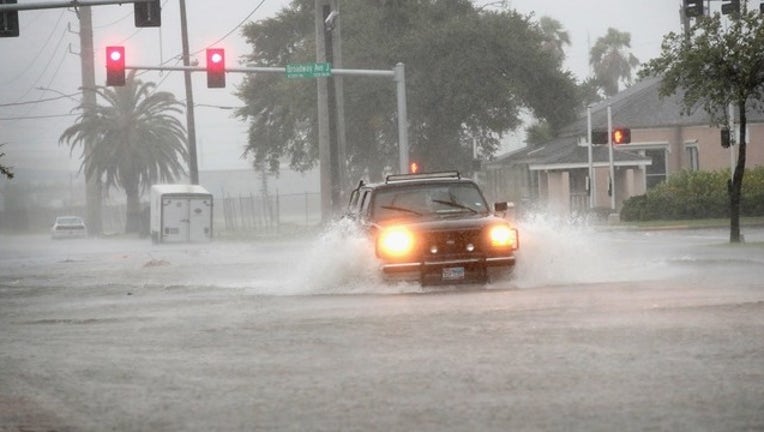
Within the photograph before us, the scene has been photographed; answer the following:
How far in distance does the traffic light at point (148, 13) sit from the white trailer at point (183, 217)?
3467 cm

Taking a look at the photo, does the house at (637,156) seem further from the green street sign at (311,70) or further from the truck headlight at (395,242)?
the truck headlight at (395,242)

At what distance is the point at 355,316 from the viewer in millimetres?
17312

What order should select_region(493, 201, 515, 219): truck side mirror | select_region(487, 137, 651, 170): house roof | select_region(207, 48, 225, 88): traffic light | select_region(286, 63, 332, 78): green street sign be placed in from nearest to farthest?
select_region(493, 201, 515, 219): truck side mirror, select_region(207, 48, 225, 88): traffic light, select_region(286, 63, 332, 78): green street sign, select_region(487, 137, 651, 170): house roof

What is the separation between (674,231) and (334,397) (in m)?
40.0

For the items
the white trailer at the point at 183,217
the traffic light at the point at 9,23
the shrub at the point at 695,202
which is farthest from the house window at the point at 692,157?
the traffic light at the point at 9,23

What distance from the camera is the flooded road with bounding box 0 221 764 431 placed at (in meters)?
9.72

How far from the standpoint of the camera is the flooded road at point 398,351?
9719mm

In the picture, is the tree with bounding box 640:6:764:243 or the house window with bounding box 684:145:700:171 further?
the house window with bounding box 684:145:700:171

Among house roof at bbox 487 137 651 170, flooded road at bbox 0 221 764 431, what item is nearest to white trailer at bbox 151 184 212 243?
house roof at bbox 487 137 651 170

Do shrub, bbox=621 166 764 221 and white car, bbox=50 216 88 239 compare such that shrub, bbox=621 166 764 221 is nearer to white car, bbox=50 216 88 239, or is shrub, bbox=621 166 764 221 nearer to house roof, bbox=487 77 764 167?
house roof, bbox=487 77 764 167

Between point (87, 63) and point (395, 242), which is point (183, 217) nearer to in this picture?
point (87, 63)

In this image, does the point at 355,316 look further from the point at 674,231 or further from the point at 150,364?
the point at 674,231

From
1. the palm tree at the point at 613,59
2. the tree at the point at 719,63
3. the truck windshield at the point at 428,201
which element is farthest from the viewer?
the palm tree at the point at 613,59

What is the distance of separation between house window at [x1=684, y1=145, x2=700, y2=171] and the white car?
38.9 metres
